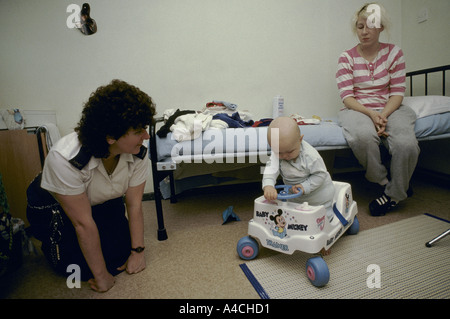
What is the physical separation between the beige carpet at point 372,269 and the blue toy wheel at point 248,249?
3cm

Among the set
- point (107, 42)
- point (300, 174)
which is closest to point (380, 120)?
point (300, 174)

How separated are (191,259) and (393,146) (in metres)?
1.21

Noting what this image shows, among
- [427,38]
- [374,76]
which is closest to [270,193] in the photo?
[374,76]

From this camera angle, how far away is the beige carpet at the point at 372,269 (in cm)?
87

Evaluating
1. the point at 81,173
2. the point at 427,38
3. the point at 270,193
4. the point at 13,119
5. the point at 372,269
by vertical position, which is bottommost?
the point at 372,269

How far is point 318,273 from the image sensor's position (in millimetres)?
879

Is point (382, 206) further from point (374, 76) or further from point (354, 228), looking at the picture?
point (374, 76)

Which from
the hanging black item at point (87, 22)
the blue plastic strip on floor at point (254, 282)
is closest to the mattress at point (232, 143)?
the blue plastic strip on floor at point (254, 282)

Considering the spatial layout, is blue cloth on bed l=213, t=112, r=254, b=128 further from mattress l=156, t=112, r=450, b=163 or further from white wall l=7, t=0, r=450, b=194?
white wall l=7, t=0, r=450, b=194

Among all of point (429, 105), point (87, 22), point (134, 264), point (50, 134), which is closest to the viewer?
point (134, 264)

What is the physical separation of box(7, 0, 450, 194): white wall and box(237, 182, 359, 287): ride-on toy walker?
3.93 feet

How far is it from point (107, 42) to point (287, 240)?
1.79 m

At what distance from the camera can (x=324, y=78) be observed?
2156 millimetres

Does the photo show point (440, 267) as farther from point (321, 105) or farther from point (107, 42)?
point (107, 42)
